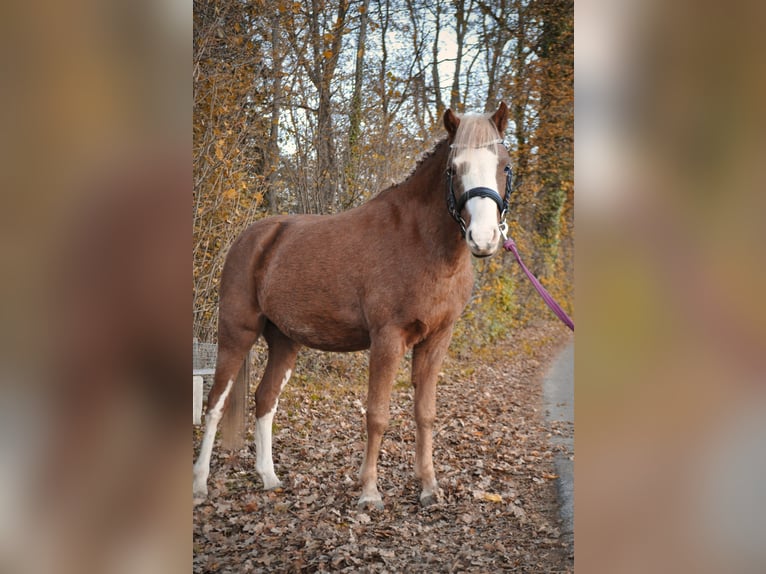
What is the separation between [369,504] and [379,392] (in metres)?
0.45

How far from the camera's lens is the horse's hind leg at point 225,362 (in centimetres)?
239

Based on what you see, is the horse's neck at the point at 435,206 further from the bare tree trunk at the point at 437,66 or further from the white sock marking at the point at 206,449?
the white sock marking at the point at 206,449

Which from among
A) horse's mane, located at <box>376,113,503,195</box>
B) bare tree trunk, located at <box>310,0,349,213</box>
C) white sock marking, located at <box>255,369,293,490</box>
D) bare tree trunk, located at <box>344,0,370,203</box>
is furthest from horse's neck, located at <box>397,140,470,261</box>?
white sock marking, located at <box>255,369,293,490</box>

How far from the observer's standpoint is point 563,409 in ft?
8.07

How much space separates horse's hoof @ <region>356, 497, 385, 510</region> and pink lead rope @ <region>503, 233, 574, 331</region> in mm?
1048
